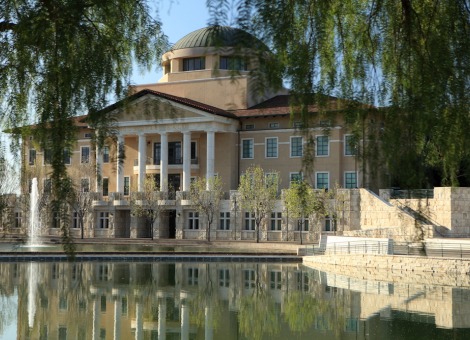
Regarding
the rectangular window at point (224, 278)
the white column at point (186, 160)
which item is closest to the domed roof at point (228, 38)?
the rectangular window at point (224, 278)

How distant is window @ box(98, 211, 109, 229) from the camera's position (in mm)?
54812

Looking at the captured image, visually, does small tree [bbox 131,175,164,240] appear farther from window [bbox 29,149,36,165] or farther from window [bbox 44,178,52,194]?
window [bbox 44,178,52,194]

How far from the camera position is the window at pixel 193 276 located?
2873cm

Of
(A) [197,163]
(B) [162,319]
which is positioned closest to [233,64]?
(B) [162,319]

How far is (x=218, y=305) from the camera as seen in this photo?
2353 cm

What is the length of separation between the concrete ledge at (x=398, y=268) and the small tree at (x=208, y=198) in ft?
52.4

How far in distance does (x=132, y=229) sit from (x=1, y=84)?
4894 cm

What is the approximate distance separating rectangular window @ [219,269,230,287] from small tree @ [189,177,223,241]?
665 inches

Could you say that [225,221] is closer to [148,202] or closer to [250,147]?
[148,202]

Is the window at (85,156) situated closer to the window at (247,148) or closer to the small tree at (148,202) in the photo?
the small tree at (148,202)

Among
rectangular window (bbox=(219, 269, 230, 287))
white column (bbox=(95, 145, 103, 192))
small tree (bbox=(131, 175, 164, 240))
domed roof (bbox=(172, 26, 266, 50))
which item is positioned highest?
domed roof (bbox=(172, 26, 266, 50))

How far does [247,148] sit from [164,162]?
6202mm

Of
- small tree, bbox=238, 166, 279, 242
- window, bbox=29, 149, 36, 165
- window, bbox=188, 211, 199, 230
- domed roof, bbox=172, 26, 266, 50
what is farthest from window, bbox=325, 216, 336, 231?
domed roof, bbox=172, 26, 266, 50

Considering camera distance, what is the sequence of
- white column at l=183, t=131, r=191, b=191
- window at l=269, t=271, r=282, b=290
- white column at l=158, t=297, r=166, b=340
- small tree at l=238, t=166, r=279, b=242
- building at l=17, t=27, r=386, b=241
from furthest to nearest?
white column at l=183, t=131, r=191, b=191, building at l=17, t=27, r=386, b=241, small tree at l=238, t=166, r=279, b=242, window at l=269, t=271, r=282, b=290, white column at l=158, t=297, r=166, b=340
